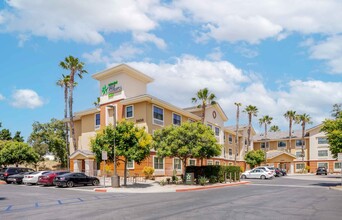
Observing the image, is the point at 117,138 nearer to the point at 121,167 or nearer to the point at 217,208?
the point at 121,167

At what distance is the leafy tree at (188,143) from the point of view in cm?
2988

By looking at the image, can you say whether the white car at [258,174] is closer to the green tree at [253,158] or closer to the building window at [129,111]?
the green tree at [253,158]

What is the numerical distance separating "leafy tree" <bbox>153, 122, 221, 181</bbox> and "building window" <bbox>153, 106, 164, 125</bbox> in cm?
859

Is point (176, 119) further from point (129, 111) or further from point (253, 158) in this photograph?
point (253, 158)

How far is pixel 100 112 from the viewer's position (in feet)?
144

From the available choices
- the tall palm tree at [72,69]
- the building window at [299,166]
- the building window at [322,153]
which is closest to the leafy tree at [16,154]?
the tall palm tree at [72,69]

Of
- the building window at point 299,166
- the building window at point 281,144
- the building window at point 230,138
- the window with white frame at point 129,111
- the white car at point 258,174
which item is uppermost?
the window with white frame at point 129,111

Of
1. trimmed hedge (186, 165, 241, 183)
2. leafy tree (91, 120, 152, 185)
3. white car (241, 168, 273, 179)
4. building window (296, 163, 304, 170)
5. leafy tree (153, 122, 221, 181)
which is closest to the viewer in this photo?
leafy tree (91, 120, 152, 185)

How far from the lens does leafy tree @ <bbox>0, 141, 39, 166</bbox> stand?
46.0 metres

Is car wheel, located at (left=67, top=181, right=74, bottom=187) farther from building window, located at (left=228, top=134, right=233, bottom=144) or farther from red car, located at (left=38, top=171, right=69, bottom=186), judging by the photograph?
building window, located at (left=228, top=134, right=233, bottom=144)

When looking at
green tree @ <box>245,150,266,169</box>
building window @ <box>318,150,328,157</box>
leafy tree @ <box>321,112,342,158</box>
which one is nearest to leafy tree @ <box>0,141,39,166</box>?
leafy tree @ <box>321,112,342,158</box>

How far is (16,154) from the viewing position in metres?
46.2

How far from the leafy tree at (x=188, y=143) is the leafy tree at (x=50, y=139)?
1385 inches

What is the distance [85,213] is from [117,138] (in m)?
15.4
